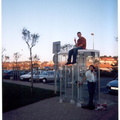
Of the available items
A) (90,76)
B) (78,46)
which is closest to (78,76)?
(90,76)

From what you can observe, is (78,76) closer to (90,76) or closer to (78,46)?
(90,76)

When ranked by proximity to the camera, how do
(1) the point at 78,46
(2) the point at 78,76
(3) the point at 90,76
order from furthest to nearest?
1. (2) the point at 78,76
2. (3) the point at 90,76
3. (1) the point at 78,46

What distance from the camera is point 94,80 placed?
11.1 ft

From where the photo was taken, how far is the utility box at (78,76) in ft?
11.1

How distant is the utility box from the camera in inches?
133

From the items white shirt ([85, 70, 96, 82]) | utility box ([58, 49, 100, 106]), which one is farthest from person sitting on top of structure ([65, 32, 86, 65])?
white shirt ([85, 70, 96, 82])

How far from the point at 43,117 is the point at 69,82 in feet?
3.99

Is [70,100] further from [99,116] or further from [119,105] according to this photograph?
[119,105]

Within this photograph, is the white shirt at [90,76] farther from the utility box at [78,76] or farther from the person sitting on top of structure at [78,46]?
the person sitting on top of structure at [78,46]

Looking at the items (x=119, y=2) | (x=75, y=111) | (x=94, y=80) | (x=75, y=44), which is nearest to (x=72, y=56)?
(x=75, y=44)

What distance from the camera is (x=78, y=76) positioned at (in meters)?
3.50

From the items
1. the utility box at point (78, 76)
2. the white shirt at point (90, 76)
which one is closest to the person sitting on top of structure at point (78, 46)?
the utility box at point (78, 76)

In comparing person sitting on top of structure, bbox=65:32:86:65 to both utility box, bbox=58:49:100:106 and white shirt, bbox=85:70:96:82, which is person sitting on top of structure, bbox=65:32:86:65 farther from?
white shirt, bbox=85:70:96:82

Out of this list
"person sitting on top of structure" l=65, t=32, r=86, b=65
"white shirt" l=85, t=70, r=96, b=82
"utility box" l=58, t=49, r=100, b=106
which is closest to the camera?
"person sitting on top of structure" l=65, t=32, r=86, b=65
